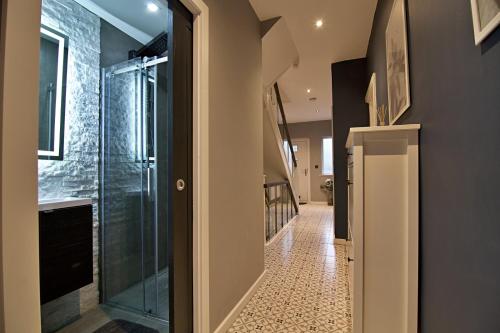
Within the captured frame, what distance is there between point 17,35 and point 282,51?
275 cm

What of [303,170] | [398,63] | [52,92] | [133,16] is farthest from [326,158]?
[52,92]

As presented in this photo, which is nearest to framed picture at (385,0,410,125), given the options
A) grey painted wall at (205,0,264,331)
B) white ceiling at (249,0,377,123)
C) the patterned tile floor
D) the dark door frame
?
white ceiling at (249,0,377,123)

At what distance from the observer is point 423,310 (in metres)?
1.09

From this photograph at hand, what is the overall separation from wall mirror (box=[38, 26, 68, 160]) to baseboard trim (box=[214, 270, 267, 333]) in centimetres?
162

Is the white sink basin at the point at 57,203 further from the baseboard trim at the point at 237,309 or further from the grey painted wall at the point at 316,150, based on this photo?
the grey painted wall at the point at 316,150

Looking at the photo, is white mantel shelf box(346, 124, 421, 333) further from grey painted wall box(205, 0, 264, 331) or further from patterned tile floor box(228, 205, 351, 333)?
grey painted wall box(205, 0, 264, 331)

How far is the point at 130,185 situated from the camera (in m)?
1.99

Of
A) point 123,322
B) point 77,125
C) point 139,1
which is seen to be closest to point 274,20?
point 139,1

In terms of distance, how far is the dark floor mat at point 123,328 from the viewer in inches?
62.1

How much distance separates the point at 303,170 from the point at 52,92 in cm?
705

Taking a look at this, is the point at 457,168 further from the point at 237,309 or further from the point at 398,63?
the point at 237,309

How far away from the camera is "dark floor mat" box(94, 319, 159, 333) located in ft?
5.17

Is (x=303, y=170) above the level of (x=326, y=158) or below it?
below

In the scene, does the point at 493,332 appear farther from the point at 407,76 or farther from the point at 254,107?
the point at 254,107
